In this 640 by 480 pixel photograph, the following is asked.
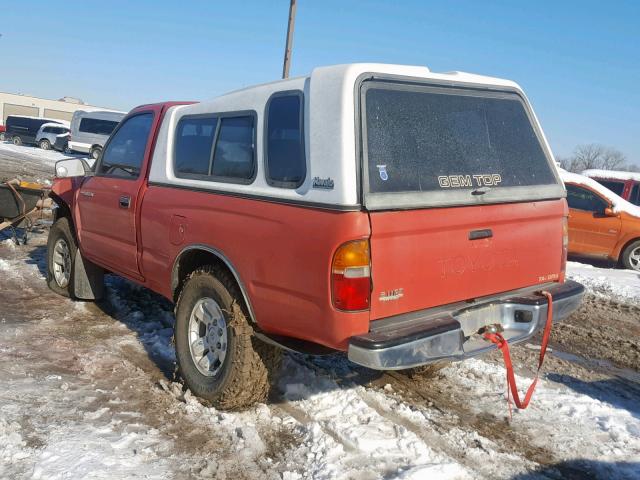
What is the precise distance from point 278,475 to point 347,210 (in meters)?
1.46

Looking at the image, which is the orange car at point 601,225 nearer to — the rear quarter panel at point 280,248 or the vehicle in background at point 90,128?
the rear quarter panel at point 280,248

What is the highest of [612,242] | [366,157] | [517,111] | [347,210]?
[517,111]

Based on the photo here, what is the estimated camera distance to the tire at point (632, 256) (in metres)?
10.1

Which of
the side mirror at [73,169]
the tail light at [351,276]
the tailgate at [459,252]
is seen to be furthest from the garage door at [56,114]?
the tail light at [351,276]

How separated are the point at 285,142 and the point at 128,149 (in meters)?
2.19

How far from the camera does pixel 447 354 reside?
3.06 metres

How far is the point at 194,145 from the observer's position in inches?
161

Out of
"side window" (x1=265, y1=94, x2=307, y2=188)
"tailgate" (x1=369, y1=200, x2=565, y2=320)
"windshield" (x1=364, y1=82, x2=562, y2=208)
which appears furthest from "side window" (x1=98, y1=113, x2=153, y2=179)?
"tailgate" (x1=369, y1=200, x2=565, y2=320)

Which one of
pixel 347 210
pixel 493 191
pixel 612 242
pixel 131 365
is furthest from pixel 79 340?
pixel 612 242

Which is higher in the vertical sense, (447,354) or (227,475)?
(447,354)

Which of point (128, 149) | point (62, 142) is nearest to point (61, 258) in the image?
point (128, 149)

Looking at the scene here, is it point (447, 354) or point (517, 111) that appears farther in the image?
point (517, 111)

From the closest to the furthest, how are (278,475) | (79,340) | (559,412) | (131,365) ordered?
(278,475)
(559,412)
(131,365)
(79,340)

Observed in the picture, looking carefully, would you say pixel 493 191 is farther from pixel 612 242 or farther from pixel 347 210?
pixel 612 242
